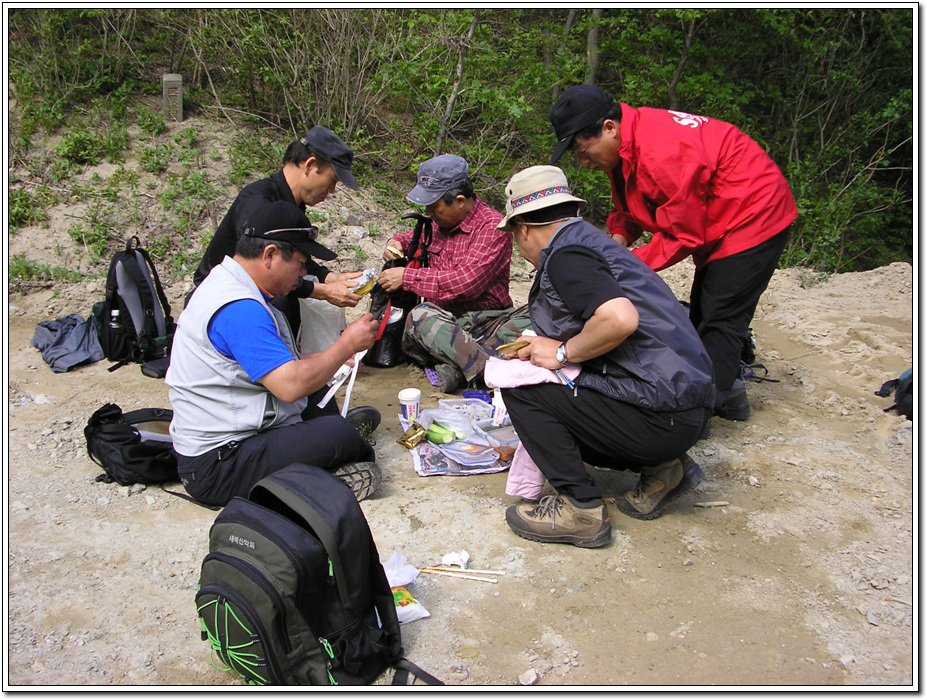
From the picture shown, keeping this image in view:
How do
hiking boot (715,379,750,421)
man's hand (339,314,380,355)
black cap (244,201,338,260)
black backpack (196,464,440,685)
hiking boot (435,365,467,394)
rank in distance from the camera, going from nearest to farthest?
black backpack (196,464,440,685)
black cap (244,201,338,260)
man's hand (339,314,380,355)
hiking boot (715,379,750,421)
hiking boot (435,365,467,394)

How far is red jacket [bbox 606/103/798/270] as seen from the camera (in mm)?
A: 3430

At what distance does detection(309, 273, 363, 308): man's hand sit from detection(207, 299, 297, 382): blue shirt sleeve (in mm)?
1318

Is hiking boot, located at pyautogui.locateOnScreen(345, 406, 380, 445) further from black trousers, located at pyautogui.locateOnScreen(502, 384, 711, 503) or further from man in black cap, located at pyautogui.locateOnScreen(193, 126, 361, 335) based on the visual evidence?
black trousers, located at pyautogui.locateOnScreen(502, 384, 711, 503)

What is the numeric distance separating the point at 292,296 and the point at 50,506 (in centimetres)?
173

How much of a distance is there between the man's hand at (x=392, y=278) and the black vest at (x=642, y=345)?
2117 millimetres

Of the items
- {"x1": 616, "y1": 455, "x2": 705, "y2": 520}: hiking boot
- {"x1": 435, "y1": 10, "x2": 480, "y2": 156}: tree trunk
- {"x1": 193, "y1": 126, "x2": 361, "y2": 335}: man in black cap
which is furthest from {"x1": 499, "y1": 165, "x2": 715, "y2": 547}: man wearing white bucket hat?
{"x1": 435, "y1": 10, "x2": 480, "y2": 156}: tree trunk

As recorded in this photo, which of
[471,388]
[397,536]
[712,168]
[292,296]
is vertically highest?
[712,168]

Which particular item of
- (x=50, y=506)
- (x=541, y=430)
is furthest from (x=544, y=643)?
(x=50, y=506)

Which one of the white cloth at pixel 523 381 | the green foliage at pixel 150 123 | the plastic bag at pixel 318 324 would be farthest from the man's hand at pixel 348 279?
the green foliage at pixel 150 123

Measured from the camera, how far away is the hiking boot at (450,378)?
184 inches

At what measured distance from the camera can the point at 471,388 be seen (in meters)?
4.79

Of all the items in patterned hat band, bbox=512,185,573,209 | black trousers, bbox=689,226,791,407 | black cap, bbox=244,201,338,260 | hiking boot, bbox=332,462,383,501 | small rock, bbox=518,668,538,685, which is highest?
patterned hat band, bbox=512,185,573,209

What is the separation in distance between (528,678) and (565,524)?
0.78 metres
